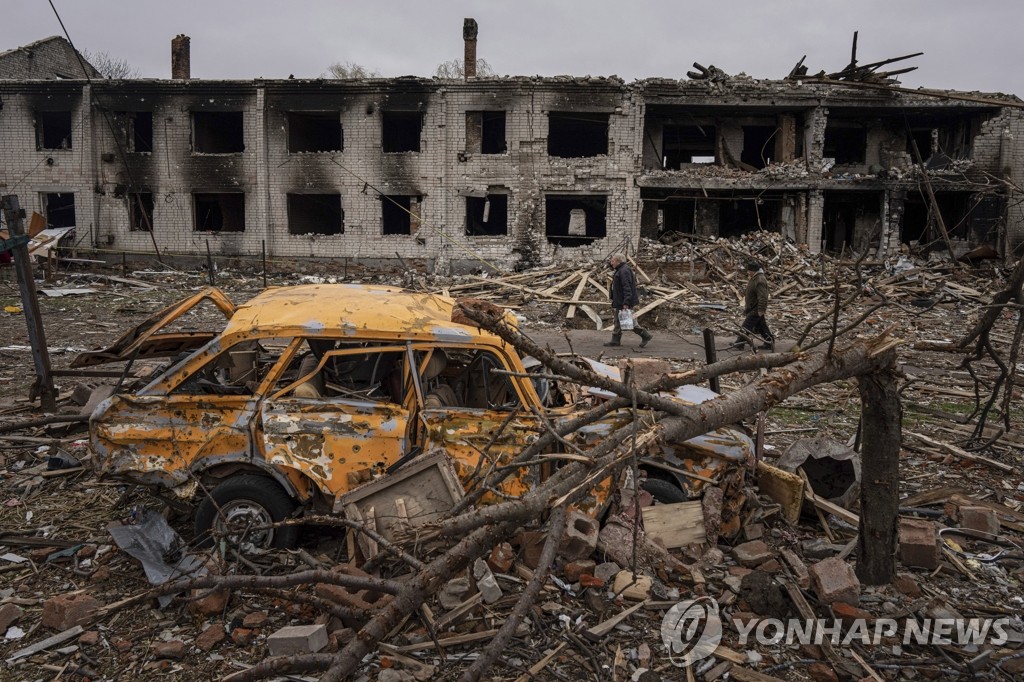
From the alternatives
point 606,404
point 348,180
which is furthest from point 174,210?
point 606,404

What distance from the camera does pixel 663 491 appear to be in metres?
5.08

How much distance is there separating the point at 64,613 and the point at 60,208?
87.9ft

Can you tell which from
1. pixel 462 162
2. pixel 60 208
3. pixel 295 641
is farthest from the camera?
pixel 60 208

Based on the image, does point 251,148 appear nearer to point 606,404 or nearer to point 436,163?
point 436,163

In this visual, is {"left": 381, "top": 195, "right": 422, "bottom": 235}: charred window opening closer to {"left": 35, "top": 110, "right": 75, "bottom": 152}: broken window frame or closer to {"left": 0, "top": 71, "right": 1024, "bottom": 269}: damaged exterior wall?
{"left": 0, "top": 71, "right": 1024, "bottom": 269}: damaged exterior wall

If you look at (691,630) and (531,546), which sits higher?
(531,546)

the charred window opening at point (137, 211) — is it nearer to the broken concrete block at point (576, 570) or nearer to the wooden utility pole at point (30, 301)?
the wooden utility pole at point (30, 301)

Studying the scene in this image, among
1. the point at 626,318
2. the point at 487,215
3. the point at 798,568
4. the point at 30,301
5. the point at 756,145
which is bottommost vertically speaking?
the point at 798,568

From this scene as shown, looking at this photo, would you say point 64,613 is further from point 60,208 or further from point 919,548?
point 60,208

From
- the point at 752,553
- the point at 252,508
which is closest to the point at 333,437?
the point at 252,508

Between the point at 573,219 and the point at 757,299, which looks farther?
the point at 573,219

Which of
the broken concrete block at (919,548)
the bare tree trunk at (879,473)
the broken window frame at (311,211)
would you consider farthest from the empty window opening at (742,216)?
the bare tree trunk at (879,473)

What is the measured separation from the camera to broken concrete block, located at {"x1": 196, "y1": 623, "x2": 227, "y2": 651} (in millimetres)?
3893

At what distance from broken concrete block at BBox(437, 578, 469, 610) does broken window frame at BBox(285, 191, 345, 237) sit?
22.1m
